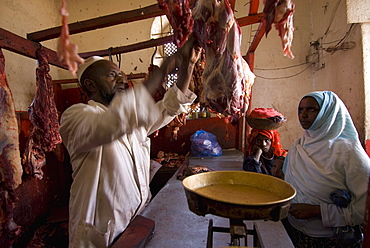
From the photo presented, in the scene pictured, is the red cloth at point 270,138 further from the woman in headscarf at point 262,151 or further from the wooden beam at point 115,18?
the wooden beam at point 115,18

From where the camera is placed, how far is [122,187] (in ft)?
5.48

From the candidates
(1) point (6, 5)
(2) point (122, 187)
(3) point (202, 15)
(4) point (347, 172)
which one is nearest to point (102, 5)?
(1) point (6, 5)

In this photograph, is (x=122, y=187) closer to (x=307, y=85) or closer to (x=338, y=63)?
(x=338, y=63)

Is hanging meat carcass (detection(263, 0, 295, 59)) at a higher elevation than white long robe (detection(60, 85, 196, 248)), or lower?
higher

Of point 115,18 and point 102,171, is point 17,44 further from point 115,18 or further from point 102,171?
point 102,171

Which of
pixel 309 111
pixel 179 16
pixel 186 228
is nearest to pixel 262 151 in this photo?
pixel 309 111

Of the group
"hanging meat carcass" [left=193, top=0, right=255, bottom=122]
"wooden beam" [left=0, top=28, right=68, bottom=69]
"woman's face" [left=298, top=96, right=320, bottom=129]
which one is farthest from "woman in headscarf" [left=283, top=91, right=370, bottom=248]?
"wooden beam" [left=0, top=28, right=68, bottom=69]

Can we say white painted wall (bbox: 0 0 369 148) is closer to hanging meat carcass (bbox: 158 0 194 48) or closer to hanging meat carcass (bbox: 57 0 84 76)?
hanging meat carcass (bbox: 158 0 194 48)

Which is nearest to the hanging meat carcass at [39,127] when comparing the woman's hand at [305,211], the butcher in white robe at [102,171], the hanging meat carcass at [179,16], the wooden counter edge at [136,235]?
the butcher in white robe at [102,171]

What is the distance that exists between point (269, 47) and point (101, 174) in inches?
255

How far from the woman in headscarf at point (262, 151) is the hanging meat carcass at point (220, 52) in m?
1.59

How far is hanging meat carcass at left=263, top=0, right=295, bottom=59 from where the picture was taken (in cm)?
106

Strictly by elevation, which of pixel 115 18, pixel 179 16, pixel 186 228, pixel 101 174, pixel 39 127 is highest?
pixel 115 18

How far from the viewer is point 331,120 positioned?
2.04 m
